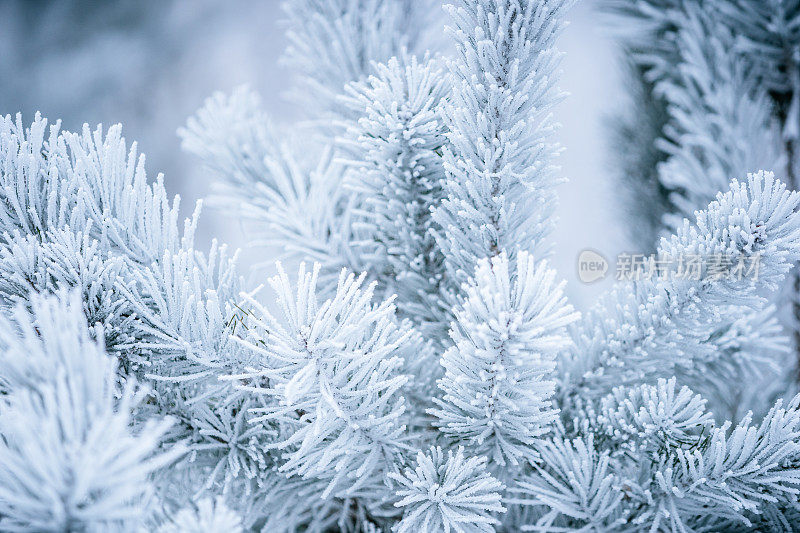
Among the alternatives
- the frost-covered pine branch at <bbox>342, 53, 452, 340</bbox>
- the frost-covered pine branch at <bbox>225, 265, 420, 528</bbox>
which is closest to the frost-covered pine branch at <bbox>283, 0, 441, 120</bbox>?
the frost-covered pine branch at <bbox>342, 53, 452, 340</bbox>

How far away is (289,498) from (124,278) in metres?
0.13

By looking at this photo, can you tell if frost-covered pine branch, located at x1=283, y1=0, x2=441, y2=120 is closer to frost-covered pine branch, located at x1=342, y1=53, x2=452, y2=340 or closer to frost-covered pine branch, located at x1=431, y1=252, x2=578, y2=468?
frost-covered pine branch, located at x1=342, y1=53, x2=452, y2=340

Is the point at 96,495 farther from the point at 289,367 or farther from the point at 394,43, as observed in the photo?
the point at 394,43

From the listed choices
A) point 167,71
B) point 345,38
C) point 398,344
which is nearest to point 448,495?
point 398,344

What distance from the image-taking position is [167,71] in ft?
2.63

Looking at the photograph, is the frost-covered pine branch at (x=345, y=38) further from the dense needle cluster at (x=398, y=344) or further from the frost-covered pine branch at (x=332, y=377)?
the frost-covered pine branch at (x=332, y=377)

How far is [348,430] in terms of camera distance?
236 millimetres

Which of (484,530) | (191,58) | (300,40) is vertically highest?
(191,58)

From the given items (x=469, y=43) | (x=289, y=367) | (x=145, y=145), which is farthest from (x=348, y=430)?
(x=145, y=145)

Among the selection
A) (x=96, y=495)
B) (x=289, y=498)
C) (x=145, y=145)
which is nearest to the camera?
(x=96, y=495)

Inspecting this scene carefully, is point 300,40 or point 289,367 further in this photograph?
point 300,40

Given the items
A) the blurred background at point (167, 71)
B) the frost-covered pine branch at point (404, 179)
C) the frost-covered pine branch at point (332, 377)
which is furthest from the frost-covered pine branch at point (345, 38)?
the blurred background at point (167, 71)

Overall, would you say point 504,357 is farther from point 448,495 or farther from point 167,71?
point 167,71

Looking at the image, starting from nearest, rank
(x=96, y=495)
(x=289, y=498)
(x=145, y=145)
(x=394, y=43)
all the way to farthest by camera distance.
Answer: (x=96, y=495)
(x=289, y=498)
(x=394, y=43)
(x=145, y=145)
